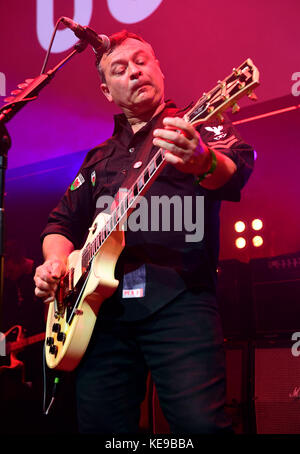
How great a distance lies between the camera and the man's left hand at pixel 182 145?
119cm

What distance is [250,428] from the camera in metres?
2.83

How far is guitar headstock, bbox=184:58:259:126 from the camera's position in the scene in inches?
51.3

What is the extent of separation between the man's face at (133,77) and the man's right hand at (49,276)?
2.20 ft

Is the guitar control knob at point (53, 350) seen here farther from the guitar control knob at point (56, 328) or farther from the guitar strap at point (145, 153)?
the guitar strap at point (145, 153)

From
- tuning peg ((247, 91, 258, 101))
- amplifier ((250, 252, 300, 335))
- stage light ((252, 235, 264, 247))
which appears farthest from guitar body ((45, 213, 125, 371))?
stage light ((252, 235, 264, 247))

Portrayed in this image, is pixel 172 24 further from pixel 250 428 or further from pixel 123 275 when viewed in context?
pixel 250 428

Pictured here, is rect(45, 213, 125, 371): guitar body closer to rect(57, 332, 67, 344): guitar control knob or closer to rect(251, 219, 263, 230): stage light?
rect(57, 332, 67, 344): guitar control knob

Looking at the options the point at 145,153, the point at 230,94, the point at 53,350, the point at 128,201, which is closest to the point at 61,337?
the point at 53,350

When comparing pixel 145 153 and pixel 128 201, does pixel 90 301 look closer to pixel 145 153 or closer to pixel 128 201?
pixel 128 201

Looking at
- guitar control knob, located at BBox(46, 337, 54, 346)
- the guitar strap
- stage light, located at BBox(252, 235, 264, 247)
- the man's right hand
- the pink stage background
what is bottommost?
guitar control knob, located at BBox(46, 337, 54, 346)

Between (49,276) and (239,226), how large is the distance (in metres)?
2.81

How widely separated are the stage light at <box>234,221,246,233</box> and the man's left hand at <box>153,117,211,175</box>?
3.06 meters

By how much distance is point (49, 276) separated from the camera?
1723mm
